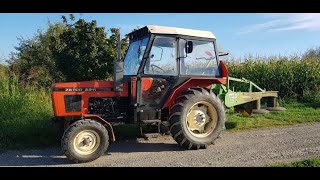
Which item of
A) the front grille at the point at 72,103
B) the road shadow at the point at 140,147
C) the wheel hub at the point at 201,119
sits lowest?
the road shadow at the point at 140,147

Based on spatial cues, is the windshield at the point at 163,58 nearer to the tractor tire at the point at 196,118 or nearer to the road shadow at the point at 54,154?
the tractor tire at the point at 196,118

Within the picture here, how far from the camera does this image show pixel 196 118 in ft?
25.5

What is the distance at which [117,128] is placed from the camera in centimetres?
930

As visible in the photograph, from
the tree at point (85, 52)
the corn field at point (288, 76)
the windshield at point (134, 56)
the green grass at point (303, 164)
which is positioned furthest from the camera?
the tree at point (85, 52)

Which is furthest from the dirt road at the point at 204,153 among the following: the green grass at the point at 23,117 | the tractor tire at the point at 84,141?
the green grass at the point at 23,117

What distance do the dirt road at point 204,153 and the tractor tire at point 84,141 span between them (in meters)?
0.16

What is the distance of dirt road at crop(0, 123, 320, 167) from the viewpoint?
656cm

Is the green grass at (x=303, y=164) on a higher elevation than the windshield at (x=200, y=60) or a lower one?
lower

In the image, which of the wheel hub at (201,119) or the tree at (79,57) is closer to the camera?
the wheel hub at (201,119)

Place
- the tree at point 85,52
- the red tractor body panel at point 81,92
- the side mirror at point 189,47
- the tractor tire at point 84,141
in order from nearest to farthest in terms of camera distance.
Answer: the tractor tire at point 84,141 < the red tractor body panel at point 81,92 < the side mirror at point 189,47 < the tree at point 85,52

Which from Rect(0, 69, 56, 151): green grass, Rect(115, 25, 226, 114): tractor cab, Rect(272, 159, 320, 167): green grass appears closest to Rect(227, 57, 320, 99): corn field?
Rect(115, 25, 226, 114): tractor cab

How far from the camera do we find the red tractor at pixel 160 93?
745cm
